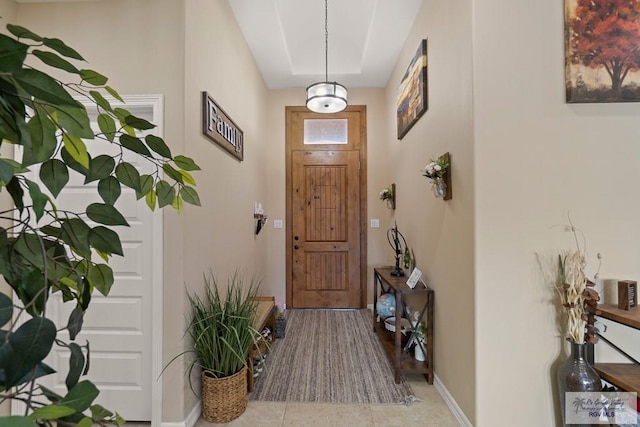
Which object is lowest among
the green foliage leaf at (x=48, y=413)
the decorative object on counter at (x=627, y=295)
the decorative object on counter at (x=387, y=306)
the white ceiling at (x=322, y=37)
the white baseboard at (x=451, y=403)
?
the white baseboard at (x=451, y=403)

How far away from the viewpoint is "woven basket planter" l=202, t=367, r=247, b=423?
5.97ft

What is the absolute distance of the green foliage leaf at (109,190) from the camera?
591mm

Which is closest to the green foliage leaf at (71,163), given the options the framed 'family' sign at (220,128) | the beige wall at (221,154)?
the beige wall at (221,154)

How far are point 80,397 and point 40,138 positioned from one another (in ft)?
1.27

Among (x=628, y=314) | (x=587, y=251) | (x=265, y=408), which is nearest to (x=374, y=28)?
(x=587, y=251)

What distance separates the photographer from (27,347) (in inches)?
15.0

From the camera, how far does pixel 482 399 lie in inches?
65.8

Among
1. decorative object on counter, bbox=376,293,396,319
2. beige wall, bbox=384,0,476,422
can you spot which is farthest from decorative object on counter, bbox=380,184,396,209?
decorative object on counter, bbox=376,293,396,319

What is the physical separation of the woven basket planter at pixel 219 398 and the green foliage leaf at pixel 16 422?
5.58 feet

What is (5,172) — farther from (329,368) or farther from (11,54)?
(329,368)

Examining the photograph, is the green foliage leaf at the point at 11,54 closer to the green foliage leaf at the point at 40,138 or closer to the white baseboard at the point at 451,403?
the green foliage leaf at the point at 40,138

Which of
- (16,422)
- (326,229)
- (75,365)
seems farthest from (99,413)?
(326,229)

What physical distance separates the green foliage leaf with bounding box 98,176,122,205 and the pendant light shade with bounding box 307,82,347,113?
7.83 ft

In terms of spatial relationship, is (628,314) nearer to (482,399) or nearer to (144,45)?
(482,399)
